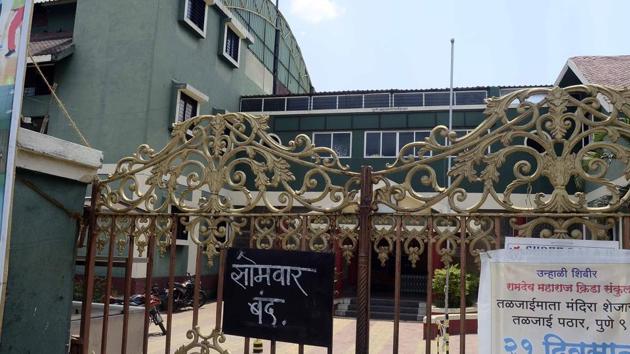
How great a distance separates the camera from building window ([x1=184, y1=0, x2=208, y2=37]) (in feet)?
48.8

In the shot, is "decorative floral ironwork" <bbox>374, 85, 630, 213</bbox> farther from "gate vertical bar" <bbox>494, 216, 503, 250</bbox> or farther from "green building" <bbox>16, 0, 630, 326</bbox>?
"green building" <bbox>16, 0, 630, 326</bbox>

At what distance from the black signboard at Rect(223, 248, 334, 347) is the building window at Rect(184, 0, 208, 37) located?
12600mm

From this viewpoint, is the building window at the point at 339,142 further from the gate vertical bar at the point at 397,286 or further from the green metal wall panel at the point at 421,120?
the gate vertical bar at the point at 397,286

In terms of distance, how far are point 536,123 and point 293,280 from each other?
1.69 m

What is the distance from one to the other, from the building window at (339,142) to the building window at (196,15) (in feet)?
15.6

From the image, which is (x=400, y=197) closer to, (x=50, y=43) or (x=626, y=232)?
(x=626, y=232)

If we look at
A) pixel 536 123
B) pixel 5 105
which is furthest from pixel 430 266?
pixel 5 105

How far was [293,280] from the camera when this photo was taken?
331 cm

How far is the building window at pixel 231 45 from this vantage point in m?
17.1

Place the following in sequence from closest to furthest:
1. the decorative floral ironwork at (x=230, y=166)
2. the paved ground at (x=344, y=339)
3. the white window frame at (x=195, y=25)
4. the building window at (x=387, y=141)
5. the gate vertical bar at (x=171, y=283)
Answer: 1. the decorative floral ironwork at (x=230, y=166)
2. the gate vertical bar at (x=171, y=283)
3. the paved ground at (x=344, y=339)
4. the white window frame at (x=195, y=25)
5. the building window at (x=387, y=141)

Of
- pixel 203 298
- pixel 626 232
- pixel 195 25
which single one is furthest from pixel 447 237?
pixel 195 25

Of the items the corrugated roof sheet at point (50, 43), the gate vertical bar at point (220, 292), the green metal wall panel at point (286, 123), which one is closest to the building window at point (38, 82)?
the corrugated roof sheet at point (50, 43)

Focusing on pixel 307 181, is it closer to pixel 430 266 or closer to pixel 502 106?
pixel 430 266

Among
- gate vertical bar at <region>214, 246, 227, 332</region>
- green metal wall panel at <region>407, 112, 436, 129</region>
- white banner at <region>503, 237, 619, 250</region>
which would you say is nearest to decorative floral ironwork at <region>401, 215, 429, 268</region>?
white banner at <region>503, 237, 619, 250</region>
